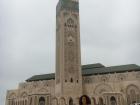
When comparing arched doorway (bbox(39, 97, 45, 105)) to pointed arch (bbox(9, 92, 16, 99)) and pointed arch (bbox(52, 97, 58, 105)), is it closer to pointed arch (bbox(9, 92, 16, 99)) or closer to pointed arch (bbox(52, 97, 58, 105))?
pointed arch (bbox(52, 97, 58, 105))

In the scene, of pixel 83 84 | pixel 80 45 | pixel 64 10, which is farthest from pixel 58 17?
pixel 83 84

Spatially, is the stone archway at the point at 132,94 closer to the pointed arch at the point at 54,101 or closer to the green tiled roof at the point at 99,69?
the green tiled roof at the point at 99,69

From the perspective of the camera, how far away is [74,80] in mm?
52938

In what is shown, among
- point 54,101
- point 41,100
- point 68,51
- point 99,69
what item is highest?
point 68,51

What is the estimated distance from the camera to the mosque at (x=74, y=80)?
48.3 meters

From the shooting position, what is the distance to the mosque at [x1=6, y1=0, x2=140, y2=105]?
48.3 m

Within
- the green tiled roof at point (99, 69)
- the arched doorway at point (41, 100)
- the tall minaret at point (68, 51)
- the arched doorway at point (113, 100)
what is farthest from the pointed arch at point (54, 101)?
the arched doorway at point (113, 100)

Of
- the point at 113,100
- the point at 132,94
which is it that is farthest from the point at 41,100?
the point at 132,94

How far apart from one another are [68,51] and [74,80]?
6421mm

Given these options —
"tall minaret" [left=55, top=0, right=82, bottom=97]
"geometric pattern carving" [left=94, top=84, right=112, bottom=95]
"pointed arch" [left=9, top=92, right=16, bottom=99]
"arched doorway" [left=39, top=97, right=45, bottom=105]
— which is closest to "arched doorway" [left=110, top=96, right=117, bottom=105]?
"geometric pattern carving" [left=94, top=84, right=112, bottom=95]

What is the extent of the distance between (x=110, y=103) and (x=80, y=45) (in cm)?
1569

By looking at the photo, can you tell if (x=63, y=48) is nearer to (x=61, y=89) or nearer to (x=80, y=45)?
(x=80, y=45)

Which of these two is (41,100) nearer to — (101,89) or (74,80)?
(74,80)

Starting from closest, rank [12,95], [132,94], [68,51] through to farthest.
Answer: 1. [132,94]
2. [68,51]
3. [12,95]
